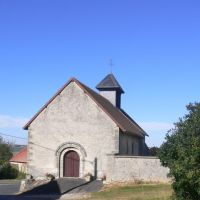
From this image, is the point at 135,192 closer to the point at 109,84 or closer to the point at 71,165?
the point at 71,165

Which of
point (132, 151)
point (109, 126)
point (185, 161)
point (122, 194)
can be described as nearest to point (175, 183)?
point (185, 161)

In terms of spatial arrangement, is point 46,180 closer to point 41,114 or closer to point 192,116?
point 41,114

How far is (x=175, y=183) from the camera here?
17.2 meters

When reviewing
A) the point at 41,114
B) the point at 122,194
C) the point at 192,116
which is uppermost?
the point at 41,114

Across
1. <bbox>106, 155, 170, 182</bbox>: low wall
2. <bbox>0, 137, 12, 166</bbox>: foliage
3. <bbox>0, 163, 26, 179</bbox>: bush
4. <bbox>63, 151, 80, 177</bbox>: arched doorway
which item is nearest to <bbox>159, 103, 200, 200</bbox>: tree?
<bbox>106, 155, 170, 182</bbox>: low wall

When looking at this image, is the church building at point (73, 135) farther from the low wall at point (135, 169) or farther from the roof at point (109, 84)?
the roof at point (109, 84)

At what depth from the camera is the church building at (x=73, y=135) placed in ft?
131

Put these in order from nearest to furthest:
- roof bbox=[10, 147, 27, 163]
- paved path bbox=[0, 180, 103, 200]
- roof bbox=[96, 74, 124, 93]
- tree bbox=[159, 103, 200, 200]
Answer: tree bbox=[159, 103, 200, 200]
paved path bbox=[0, 180, 103, 200]
roof bbox=[96, 74, 124, 93]
roof bbox=[10, 147, 27, 163]

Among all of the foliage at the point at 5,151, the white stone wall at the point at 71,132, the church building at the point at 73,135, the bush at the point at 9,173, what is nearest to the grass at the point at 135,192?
the church building at the point at 73,135

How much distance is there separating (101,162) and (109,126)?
285cm

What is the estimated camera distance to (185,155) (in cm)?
1670

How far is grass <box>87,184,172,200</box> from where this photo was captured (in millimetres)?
27734

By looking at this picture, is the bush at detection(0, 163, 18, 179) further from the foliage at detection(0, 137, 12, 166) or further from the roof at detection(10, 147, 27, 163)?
the roof at detection(10, 147, 27, 163)

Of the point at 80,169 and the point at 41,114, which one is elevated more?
the point at 41,114
